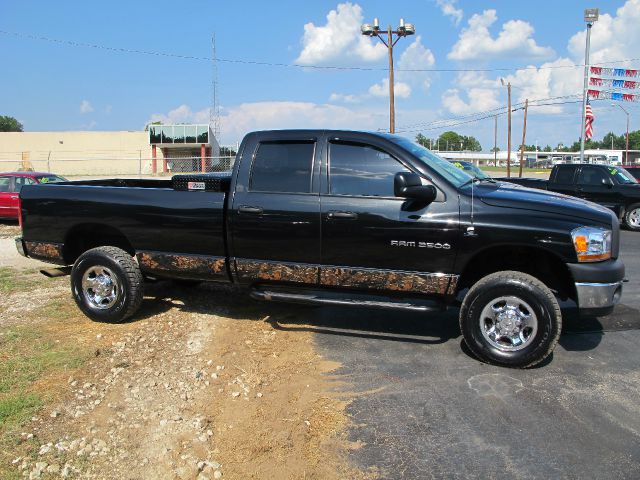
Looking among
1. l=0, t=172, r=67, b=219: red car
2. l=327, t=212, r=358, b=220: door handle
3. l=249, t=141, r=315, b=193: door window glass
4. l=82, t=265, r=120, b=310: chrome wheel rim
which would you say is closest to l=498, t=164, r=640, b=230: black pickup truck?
l=249, t=141, r=315, b=193: door window glass

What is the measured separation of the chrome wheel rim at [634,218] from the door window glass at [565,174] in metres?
1.66

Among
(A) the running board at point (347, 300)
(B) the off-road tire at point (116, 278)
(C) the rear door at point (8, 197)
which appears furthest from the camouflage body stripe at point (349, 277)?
(C) the rear door at point (8, 197)

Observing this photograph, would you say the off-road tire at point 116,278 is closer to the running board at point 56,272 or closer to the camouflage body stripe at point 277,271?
the running board at point 56,272

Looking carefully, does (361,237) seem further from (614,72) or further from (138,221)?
(614,72)

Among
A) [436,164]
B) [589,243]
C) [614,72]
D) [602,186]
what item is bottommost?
[589,243]

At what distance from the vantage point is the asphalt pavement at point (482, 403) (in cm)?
315

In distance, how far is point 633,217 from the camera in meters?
13.6

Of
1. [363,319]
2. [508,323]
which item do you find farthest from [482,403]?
[363,319]

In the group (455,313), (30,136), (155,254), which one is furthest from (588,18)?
(30,136)

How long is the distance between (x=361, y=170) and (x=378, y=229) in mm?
582

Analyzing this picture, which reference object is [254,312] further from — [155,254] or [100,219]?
[100,219]

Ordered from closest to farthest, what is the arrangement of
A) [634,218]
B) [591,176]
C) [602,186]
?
1. [634,218]
2. [602,186]
3. [591,176]

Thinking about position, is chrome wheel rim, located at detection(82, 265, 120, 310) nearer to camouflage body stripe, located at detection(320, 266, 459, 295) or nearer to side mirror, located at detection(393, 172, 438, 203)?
camouflage body stripe, located at detection(320, 266, 459, 295)

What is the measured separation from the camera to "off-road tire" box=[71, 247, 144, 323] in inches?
217
